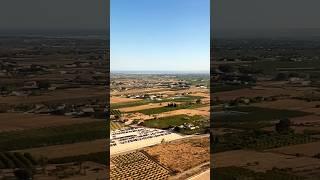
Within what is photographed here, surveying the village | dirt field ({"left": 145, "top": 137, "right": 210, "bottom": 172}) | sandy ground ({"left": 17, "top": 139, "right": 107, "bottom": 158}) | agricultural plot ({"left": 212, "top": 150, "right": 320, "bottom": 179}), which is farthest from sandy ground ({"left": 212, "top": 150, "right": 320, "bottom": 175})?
sandy ground ({"left": 17, "top": 139, "right": 107, "bottom": 158})

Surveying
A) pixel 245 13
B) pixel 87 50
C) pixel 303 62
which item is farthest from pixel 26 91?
pixel 303 62

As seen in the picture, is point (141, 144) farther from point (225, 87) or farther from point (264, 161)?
point (264, 161)

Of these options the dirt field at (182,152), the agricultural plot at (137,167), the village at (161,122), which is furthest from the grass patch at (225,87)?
the agricultural plot at (137,167)

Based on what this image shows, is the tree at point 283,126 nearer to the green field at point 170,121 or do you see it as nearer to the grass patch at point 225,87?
the grass patch at point 225,87

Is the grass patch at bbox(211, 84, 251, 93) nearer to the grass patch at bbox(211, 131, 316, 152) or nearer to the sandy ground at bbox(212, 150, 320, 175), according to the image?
the grass patch at bbox(211, 131, 316, 152)

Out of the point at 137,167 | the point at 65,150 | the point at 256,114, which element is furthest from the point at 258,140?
the point at 65,150

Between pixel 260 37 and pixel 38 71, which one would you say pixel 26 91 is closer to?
pixel 38 71
